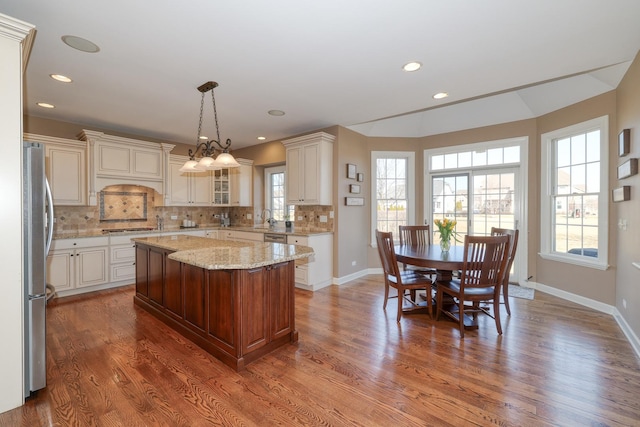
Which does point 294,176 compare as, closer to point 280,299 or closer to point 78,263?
point 280,299

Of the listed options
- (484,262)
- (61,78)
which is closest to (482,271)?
(484,262)

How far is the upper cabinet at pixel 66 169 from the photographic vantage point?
421 cm

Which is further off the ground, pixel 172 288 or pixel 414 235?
pixel 414 235

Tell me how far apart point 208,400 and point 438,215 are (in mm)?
4677

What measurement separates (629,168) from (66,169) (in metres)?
6.84

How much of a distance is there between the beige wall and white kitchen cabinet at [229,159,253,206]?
18.6ft

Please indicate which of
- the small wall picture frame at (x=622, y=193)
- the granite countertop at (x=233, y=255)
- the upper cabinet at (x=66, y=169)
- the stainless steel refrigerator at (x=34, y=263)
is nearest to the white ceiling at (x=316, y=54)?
the upper cabinet at (x=66, y=169)

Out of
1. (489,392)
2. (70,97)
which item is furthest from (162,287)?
(489,392)

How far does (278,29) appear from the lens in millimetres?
2258

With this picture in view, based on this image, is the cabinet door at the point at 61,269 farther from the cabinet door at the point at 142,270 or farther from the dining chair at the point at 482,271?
the dining chair at the point at 482,271

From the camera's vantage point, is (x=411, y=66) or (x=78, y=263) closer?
(x=411, y=66)

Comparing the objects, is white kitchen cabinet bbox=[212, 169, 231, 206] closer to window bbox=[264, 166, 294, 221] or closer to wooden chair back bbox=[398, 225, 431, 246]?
window bbox=[264, 166, 294, 221]

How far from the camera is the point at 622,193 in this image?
9.59ft

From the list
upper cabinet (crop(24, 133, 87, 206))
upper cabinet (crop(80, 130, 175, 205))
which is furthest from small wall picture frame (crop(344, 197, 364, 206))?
upper cabinet (crop(24, 133, 87, 206))
